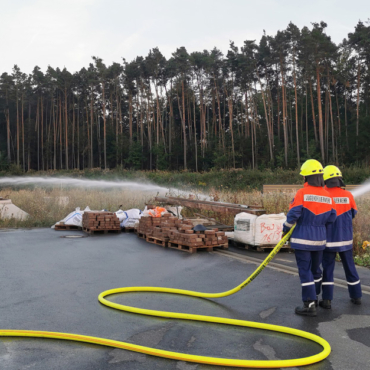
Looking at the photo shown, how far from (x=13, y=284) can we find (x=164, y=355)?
4012mm

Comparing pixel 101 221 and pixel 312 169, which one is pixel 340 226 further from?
pixel 101 221

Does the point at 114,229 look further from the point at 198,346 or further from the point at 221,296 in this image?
the point at 198,346

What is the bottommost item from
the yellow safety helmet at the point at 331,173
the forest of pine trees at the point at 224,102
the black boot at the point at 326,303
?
the black boot at the point at 326,303

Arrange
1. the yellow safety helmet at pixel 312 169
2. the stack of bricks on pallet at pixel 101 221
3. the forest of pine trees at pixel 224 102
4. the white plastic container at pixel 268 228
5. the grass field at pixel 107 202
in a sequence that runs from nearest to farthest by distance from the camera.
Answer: the yellow safety helmet at pixel 312 169 → the white plastic container at pixel 268 228 → the stack of bricks on pallet at pixel 101 221 → the grass field at pixel 107 202 → the forest of pine trees at pixel 224 102

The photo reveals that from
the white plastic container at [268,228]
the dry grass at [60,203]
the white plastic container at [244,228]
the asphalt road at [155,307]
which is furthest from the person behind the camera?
the dry grass at [60,203]

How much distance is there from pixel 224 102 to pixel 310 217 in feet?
168

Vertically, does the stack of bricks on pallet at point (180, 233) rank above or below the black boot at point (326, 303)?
above

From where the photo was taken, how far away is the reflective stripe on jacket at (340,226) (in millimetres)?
5199

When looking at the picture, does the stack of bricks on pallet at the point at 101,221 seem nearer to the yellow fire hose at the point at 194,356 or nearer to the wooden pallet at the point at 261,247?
the wooden pallet at the point at 261,247

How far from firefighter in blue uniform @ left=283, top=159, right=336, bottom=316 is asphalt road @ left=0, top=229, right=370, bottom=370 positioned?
1.15 feet

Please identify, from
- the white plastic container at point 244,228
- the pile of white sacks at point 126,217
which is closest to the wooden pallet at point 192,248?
the white plastic container at point 244,228

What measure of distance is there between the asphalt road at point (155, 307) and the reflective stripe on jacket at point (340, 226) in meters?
0.84

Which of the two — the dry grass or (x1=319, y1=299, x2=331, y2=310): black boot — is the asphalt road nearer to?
(x1=319, y1=299, x2=331, y2=310): black boot

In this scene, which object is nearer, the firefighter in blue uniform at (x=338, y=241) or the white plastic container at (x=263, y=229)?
the firefighter in blue uniform at (x=338, y=241)
